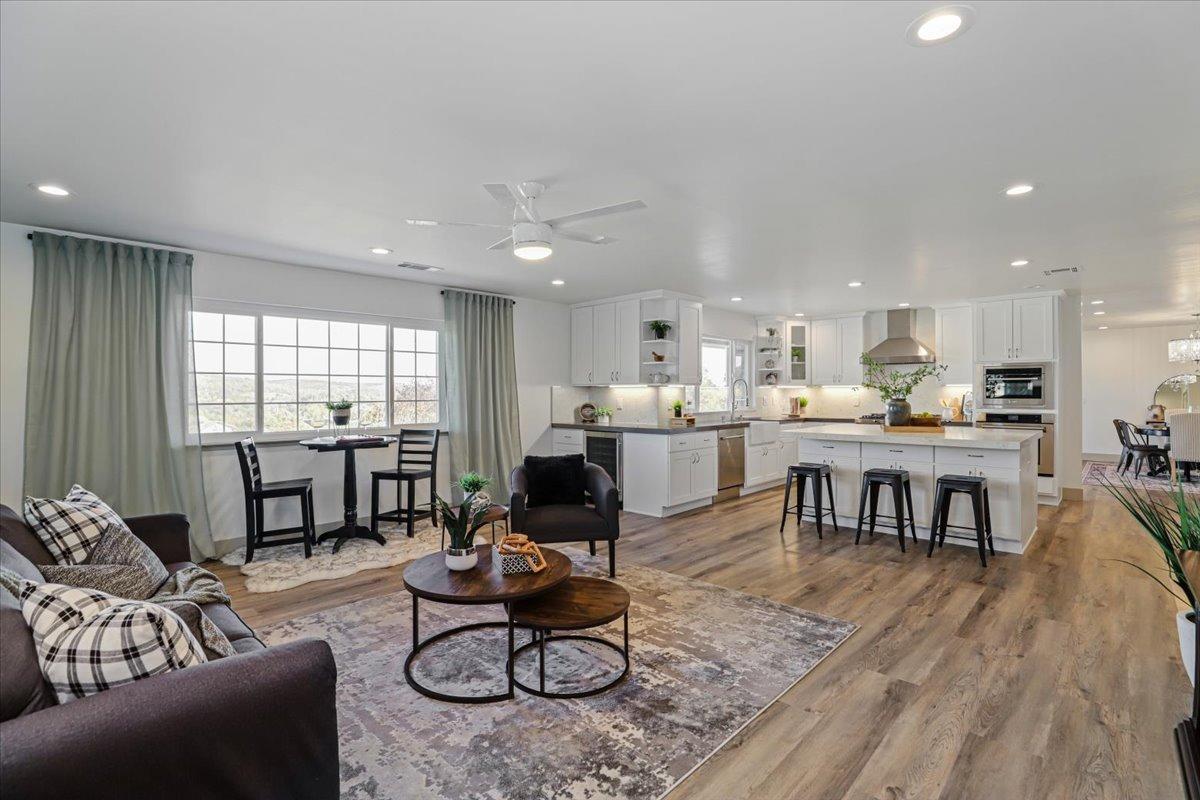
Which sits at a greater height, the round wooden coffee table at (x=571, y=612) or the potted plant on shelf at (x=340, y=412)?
the potted plant on shelf at (x=340, y=412)

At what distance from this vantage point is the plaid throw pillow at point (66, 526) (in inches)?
93.5

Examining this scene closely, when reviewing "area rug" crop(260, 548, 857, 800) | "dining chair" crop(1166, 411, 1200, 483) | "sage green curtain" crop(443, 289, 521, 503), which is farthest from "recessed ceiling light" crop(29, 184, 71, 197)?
"dining chair" crop(1166, 411, 1200, 483)

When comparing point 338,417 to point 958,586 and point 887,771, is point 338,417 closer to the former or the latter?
point 887,771

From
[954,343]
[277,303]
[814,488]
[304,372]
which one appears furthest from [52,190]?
[954,343]

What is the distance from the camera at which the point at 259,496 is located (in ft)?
14.9

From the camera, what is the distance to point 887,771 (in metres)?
2.07

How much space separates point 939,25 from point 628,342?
508 cm

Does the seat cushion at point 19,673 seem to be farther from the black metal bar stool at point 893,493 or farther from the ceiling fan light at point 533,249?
the black metal bar stool at point 893,493

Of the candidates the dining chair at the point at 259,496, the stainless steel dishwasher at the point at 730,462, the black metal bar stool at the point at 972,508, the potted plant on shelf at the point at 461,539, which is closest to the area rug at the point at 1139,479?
the black metal bar stool at the point at 972,508

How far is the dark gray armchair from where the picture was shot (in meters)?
3.99

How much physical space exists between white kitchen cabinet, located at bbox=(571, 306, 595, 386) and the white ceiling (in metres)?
2.77

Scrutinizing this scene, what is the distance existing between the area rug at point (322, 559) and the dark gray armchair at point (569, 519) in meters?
1.28

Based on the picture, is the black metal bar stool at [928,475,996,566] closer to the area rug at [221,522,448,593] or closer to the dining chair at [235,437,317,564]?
the area rug at [221,522,448,593]

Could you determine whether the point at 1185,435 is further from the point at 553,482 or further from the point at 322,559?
the point at 322,559
